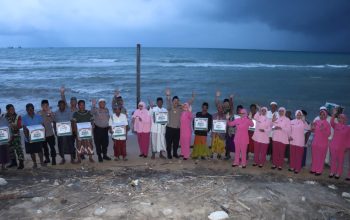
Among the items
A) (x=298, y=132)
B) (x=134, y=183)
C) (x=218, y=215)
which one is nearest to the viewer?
(x=218, y=215)

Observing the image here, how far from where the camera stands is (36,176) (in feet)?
24.3

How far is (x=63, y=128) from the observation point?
7965 mm

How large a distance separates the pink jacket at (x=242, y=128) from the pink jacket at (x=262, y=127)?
0.18 metres

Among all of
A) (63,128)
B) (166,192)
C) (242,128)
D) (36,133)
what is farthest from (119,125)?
(242,128)

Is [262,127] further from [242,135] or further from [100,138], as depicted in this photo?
[100,138]

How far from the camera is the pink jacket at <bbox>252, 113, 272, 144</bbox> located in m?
8.00

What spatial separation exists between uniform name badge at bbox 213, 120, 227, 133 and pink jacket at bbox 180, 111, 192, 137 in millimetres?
679

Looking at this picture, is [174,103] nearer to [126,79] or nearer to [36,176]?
[36,176]

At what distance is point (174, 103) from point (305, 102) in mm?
15537

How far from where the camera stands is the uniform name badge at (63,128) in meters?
7.93

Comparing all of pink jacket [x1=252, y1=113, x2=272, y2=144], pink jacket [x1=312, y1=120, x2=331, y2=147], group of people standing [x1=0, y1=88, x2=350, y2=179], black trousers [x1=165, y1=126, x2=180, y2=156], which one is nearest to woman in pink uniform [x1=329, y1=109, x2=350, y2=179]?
group of people standing [x1=0, y1=88, x2=350, y2=179]

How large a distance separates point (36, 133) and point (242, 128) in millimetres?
5031

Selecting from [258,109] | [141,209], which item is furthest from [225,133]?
[141,209]

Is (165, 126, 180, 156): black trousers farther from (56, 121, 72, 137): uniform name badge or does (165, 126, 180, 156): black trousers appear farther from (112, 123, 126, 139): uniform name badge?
(56, 121, 72, 137): uniform name badge
